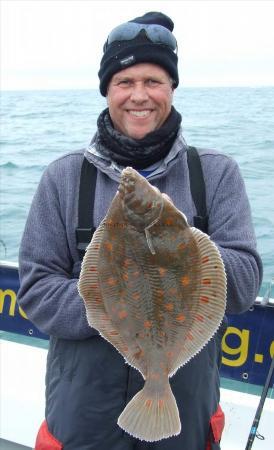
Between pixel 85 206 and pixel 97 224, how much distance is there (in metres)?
0.10

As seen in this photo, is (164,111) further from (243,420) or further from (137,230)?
(243,420)

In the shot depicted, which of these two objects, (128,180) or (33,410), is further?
(33,410)

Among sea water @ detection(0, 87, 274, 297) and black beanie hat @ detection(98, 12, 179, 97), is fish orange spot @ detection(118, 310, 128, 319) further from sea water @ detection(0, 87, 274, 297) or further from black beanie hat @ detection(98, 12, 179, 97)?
sea water @ detection(0, 87, 274, 297)

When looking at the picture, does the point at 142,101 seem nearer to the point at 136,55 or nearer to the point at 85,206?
the point at 136,55

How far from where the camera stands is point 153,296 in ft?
6.40

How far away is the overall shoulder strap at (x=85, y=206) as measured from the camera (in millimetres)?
2328

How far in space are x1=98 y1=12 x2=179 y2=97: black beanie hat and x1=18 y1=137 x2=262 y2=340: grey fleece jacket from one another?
37cm

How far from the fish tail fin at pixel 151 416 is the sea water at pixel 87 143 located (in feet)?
11.0

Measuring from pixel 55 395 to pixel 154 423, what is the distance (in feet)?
1.95

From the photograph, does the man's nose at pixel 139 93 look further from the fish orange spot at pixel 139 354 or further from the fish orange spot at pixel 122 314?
the fish orange spot at pixel 139 354

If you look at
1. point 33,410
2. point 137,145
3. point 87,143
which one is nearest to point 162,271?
point 137,145

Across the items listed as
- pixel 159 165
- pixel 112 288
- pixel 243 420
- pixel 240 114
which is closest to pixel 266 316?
pixel 243 420

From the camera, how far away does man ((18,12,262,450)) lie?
225cm

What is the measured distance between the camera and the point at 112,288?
78.4 inches
